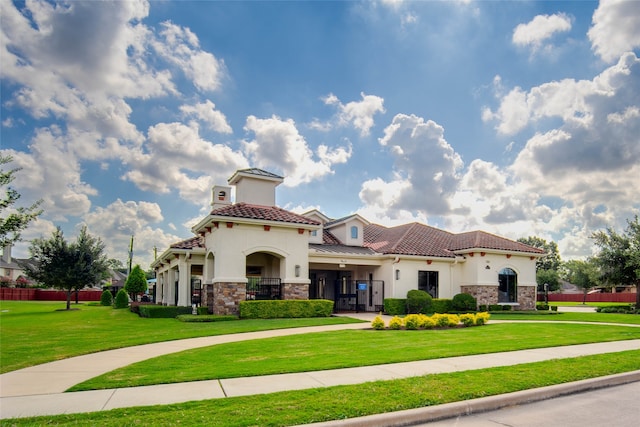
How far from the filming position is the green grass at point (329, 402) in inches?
200

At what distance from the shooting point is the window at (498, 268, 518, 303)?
26.5 metres

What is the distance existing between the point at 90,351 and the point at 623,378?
10954mm

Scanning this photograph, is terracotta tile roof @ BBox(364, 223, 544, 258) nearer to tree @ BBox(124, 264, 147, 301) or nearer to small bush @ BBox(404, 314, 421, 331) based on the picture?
small bush @ BBox(404, 314, 421, 331)

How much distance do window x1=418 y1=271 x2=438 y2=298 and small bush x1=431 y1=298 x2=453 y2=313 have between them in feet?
3.77

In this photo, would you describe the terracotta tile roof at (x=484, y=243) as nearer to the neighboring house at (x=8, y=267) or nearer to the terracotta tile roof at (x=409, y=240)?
the terracotta tile roof at (x=409, y=240)

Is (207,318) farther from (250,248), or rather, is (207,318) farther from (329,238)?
(329,238)

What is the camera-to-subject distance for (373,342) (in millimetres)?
11391

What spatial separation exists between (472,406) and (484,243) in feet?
71.1

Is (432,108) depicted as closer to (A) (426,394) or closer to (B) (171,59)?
(B) (171,59)

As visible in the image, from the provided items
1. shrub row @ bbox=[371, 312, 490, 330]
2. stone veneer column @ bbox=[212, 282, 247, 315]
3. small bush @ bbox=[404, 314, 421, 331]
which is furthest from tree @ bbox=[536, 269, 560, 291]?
stone veneer column @ bbox=[212, 282, 247, 315]

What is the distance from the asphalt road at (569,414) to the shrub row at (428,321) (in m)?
8.30

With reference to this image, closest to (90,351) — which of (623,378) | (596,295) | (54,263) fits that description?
(623,378)

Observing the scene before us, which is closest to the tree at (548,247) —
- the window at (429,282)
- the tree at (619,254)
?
the tree at (619,254)

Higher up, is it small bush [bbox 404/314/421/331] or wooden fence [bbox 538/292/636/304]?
small bush [bbox 404/314/421/331]
